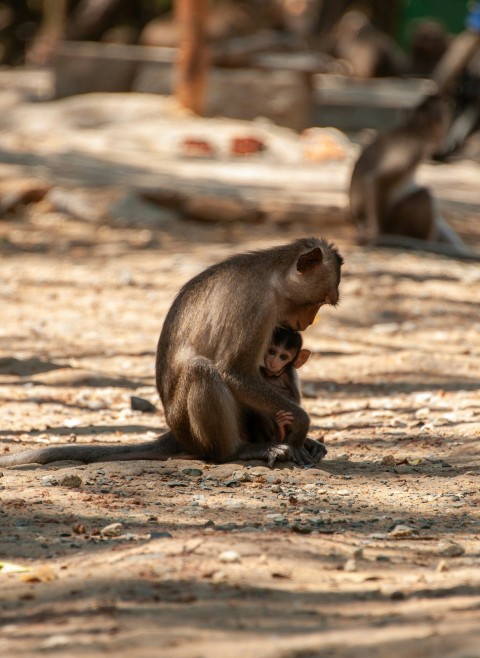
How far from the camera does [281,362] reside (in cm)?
618

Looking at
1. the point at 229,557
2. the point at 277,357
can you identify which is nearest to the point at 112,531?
the point at 229,557

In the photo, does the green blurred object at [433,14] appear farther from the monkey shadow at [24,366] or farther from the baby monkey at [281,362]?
the baby monkey at [281,362]

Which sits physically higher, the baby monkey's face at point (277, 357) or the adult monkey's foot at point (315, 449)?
the baby monkey's face at point (277, 357)

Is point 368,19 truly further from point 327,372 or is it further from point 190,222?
point 327,372

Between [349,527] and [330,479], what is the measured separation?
93 centimetres

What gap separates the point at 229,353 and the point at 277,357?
0.36 m

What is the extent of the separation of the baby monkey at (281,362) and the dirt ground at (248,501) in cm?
24

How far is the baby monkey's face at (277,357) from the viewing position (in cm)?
616

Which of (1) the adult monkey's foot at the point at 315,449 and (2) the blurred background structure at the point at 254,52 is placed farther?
(2) the blurred background structure at the point at 254,52

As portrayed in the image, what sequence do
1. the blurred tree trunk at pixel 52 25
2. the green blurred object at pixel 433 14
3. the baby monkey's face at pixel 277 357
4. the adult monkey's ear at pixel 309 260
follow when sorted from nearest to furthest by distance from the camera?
the adult monkey's ear at pixel 309 260 → the baby monkey's face at pixel 277 357 → the blurred tree trunk at pixel 52 25 → the green blurred object at pixel 433 14

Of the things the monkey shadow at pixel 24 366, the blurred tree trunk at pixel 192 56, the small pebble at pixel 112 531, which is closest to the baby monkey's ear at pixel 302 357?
the small pebble at pixel 112 531

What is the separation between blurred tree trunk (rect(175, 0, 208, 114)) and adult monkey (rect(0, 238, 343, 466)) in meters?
13.3

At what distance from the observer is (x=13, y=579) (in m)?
4.05

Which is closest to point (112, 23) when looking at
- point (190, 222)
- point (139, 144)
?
point (139, 144)
